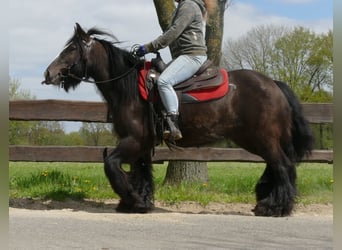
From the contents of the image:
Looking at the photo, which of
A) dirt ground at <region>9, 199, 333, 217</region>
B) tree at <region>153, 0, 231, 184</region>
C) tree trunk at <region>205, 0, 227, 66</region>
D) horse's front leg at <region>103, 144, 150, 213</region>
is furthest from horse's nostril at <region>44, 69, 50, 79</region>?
tree trunk at <region>205, 0, 227, 66</region>

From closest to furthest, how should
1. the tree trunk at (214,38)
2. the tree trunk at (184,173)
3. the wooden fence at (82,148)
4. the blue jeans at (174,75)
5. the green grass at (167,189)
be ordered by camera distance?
the blue jeans at (174,75), the green grass at (167,189), the wooden fence at (82,148), the tree trunk at (184,173), the tree trunk at (214,38)

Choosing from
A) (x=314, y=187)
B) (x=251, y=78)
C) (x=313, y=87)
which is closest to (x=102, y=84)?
(x=251, y=78)

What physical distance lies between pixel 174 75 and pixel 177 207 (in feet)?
7.25

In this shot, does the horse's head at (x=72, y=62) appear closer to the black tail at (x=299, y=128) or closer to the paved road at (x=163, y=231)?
the paved road at (x=163, y=231)

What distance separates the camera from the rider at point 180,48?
24.3ft

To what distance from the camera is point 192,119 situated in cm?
769

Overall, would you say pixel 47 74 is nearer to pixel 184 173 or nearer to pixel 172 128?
pixel 172 128

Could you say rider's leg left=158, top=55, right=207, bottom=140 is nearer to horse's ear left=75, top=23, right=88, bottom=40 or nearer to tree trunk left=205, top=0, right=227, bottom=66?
horse's ear left=75, top=23, right=88, bottom=40

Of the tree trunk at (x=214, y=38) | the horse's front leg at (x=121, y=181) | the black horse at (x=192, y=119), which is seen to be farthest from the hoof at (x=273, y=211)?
the tree trunk at (x=214, y=38)

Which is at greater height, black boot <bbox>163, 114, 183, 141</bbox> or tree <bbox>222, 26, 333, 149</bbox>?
tree <bbox>222, 26, 333, 149</bbox>

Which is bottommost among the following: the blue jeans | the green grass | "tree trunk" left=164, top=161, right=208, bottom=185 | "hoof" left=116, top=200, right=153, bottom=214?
"hoof" left=116, top=200, right=153, bottom=214

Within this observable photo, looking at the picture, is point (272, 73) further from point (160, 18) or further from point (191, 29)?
point (191, 29)

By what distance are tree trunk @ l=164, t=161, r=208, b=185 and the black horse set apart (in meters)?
1.64

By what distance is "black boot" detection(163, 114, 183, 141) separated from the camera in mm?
7418
